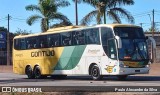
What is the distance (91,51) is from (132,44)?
2561mm

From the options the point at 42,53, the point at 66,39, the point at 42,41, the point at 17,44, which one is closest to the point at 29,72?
the point at 42,53

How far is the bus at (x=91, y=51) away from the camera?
2572 centimetres

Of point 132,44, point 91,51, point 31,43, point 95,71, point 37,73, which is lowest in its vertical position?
point 37,73

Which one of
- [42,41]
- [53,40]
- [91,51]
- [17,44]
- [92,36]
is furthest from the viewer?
[17,44]

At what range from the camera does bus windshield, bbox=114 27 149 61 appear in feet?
84.3

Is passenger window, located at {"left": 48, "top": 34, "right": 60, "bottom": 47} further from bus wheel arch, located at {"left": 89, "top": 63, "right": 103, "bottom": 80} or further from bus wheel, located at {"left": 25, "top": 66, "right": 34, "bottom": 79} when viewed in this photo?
bus wheel arch, located at {"left": 89, "top": 63, "right": 103, "bottom": 80}

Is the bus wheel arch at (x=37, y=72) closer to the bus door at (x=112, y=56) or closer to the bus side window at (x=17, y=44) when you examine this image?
the bus side window at (x=17, y=44)

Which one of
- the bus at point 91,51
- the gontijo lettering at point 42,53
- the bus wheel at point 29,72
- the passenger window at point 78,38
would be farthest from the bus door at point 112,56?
the bus wheel at point 29,72

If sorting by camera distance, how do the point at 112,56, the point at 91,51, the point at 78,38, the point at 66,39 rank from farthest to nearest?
the point at 66,39 → the point at 78,38 → the point at 91,51 → the point at 112,56

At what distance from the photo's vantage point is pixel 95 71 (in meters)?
27.1

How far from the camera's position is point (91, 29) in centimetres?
2697

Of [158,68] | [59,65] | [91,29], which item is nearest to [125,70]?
[91,29]

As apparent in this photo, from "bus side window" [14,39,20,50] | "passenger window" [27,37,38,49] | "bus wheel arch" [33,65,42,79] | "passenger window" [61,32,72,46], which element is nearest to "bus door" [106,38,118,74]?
"passenger window" [61,32,72,46]

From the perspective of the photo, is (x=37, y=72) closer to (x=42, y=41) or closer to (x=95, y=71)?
(x=42, y=41)
